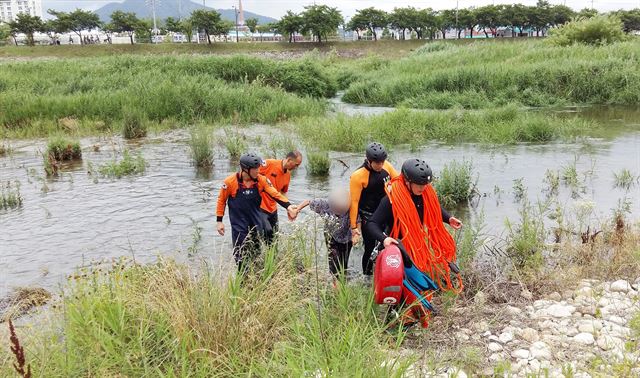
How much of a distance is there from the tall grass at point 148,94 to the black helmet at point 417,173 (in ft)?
46.7

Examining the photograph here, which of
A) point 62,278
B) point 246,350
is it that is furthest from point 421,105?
point 246,350

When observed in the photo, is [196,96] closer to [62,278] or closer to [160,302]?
[62,278]

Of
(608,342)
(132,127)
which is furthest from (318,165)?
(608,342)

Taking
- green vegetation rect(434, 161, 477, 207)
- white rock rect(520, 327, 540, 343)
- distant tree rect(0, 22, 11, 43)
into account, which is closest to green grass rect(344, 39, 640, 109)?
green vegetation rect(434, 161, 477, 207)

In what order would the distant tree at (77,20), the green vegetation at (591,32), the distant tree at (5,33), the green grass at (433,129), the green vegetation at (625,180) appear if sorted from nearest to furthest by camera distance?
1. the green vegetation at (625,180)
2. the green grass at (433,129)
3. the green vegetation at (591,32)
4. the distant tree at (5,33)
5. the distant tree at (77,20)

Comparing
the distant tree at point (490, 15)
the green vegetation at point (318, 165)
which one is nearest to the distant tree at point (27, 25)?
the distant tree at point (490, 15)

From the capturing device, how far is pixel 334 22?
67875 mm

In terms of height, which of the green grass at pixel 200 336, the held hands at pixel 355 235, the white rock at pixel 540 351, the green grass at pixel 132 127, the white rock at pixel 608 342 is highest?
the green grass at pixel 132 127

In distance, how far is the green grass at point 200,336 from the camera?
12.1 feet

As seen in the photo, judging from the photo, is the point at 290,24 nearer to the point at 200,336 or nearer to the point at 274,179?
the point at 274,179

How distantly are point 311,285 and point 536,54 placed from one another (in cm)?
2555

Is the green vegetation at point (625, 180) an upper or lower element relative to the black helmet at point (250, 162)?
lower

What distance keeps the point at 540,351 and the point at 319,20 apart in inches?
2623

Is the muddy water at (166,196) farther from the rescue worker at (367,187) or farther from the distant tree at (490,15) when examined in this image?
the distant tree at (490,15)
